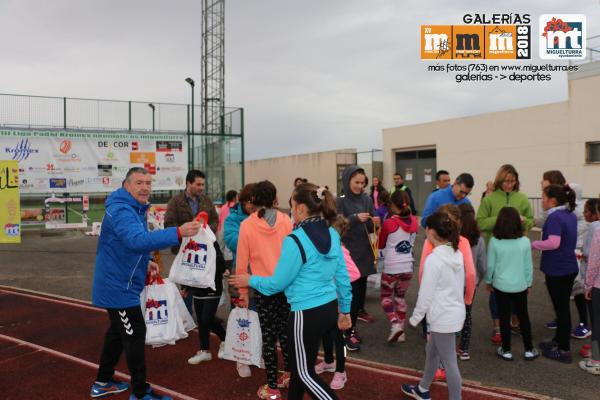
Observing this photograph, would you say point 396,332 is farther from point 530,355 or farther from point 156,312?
point 156,312

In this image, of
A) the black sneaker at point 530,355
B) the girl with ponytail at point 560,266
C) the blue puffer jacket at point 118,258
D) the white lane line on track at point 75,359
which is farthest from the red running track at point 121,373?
the girl with ponytail at point 560,266

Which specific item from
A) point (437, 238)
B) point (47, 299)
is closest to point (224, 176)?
point (47, 299)

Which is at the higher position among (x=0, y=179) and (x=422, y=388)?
(x=0, y=179)

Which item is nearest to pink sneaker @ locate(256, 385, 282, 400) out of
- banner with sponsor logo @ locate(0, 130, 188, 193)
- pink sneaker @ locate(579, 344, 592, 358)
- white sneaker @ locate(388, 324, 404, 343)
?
white sneaker @ locate(388, 324, 404, 343)

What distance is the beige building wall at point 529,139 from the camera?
15773 millimetres

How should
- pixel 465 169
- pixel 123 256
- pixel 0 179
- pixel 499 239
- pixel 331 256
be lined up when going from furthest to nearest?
pixel 465 169
pixel 0 179
pixel 499 239
pixel 123 256
pixel 331 256

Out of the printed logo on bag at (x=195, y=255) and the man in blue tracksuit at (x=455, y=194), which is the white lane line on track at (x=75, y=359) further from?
the man in blue tracksuit at (x=455, y=194)

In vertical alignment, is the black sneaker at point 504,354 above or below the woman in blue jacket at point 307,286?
below

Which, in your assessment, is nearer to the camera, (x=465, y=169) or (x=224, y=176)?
(x=224, y=176)

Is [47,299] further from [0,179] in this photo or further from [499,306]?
[499,306]

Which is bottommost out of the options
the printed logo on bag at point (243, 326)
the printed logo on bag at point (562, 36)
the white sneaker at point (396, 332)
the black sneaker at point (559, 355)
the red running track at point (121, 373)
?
the red running track at point (121, 373)

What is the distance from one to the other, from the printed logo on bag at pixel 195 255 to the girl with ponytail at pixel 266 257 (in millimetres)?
609

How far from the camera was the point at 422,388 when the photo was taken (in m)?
3.86

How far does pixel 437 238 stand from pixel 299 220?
1308mm
